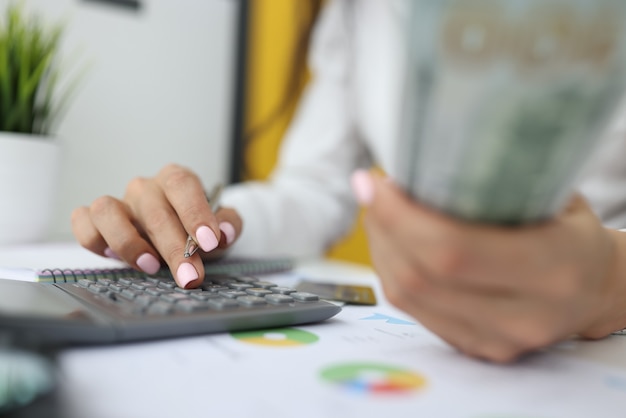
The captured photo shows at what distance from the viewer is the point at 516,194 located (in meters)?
0.20

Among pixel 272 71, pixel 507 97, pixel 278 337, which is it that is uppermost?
pixel 272 71

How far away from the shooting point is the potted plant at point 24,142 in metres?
0.60

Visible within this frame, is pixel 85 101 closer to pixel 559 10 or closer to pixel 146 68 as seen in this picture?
pixel 146 68

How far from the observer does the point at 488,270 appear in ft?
0.70

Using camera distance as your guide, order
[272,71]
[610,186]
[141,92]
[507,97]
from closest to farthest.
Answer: [507,97]
[610,186]
[141,92]
[272,71]

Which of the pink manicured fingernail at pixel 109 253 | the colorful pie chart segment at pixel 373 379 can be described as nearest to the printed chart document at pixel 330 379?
the colorful pie chart segment at pixel 373 379

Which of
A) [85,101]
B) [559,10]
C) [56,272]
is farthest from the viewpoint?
[85,101]

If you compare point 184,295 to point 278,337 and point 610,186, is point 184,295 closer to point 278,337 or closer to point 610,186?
point 278,337

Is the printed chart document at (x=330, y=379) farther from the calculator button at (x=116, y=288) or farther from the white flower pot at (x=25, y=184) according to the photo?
the white flower pot at (x=25, y=184)

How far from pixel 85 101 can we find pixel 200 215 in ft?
1.70

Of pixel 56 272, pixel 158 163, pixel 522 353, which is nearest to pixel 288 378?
pixel 522 353

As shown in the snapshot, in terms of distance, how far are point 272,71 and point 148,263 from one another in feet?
2.22

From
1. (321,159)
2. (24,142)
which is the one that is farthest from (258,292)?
(321,159)

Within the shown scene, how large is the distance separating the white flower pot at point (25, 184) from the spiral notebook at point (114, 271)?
0.71 ft
